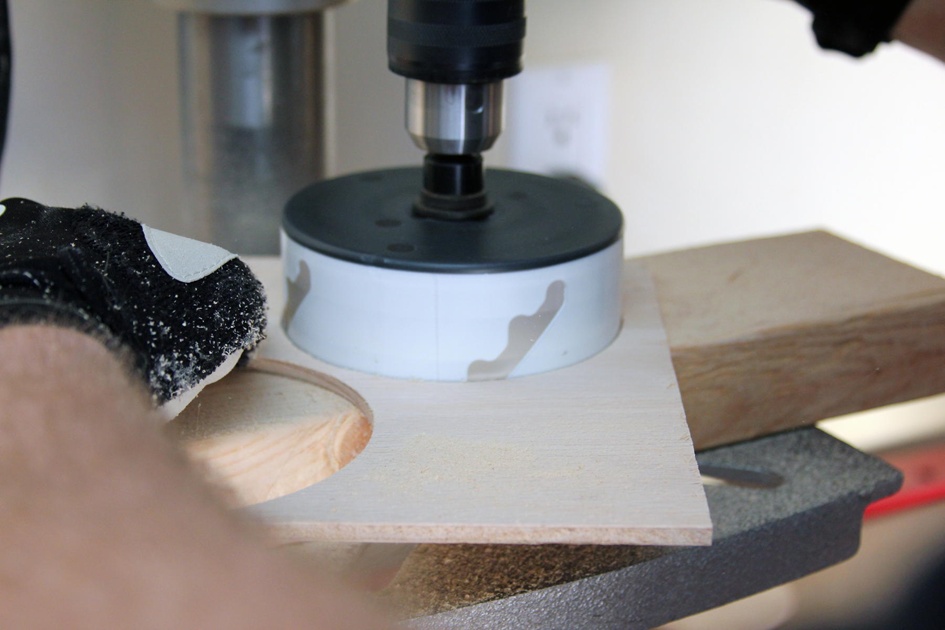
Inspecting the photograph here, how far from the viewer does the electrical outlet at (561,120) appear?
1317 mm

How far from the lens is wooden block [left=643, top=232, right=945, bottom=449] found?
0.67 metres

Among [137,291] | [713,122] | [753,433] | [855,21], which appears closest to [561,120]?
[713,122]

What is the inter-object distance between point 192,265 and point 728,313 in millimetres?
388

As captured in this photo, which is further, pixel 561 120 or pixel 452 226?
pixel 561 120

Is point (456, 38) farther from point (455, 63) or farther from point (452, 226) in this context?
point (452, 226)

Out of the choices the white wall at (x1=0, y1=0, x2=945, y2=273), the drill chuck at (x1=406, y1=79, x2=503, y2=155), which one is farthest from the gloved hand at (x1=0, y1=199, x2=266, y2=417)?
the white wall at (x1=0, y1=0, x2=945, y2=273)

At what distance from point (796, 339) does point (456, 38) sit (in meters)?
0.32

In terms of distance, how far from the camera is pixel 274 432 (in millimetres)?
580

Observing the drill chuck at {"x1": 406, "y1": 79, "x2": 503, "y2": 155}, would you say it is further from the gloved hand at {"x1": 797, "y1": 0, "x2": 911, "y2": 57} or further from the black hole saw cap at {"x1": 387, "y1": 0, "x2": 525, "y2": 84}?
the gloved hand at {"x1": 797, "y1": 0, "x2": 911, "y2": 57}

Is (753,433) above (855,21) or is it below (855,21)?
below

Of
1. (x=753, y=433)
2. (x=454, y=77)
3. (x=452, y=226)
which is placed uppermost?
(x=454, y=77)

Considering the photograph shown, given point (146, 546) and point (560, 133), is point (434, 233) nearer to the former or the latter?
point (146, 546)

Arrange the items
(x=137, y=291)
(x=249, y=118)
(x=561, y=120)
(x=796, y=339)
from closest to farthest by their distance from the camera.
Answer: (x=137, y=291)
(x=796, y=339)
(x=249, y=118)
(x=561, y=120)

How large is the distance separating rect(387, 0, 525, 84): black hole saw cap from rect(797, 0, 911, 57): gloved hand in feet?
0.55
